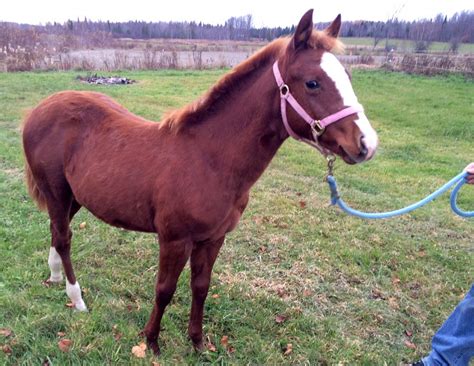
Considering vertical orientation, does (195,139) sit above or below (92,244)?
above

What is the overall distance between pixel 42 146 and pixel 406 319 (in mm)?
3410

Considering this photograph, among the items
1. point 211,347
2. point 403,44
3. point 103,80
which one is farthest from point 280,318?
point 403,44

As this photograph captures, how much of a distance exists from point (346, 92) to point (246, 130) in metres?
0.64

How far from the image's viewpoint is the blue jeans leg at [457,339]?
2.56 m

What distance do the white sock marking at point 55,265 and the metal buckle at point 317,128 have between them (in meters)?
2.62

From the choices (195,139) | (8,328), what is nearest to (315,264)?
(195,139)

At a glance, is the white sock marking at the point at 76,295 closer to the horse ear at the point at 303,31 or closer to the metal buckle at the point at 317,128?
the metal buckle at the point at 317,128

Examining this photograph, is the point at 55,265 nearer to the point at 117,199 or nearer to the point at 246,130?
the point at 117,199

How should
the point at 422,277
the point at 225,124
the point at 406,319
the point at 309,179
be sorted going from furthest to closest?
the point at 309,179, the point at 422,277, the point at 406,319, the point at 225,124

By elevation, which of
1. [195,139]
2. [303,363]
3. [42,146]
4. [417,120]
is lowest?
[303,363]

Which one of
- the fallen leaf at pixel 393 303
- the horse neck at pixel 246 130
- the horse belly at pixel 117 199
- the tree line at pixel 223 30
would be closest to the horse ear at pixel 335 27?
the horse neck at pixel 246 130

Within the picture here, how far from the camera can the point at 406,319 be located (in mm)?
3447

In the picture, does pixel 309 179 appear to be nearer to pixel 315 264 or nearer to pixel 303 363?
pixel 315 264

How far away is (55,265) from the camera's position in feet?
11.4
